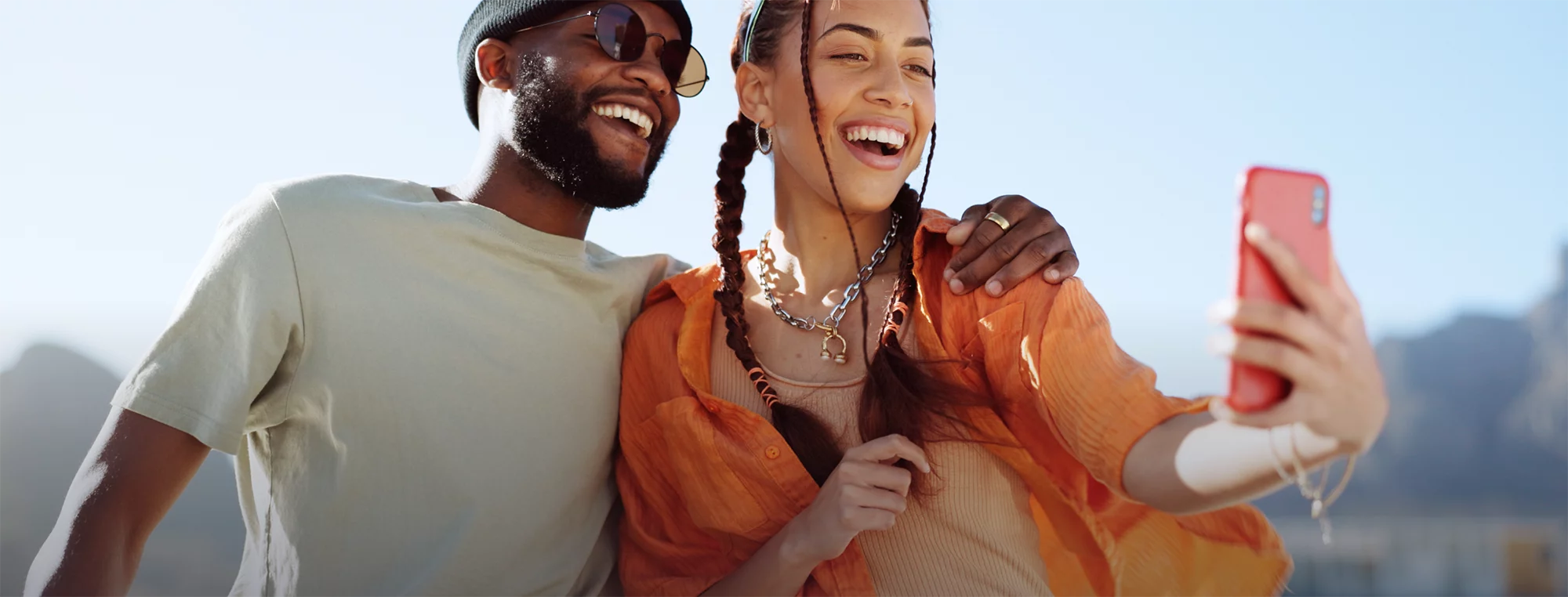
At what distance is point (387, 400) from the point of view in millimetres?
2725

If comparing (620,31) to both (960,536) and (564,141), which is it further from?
(960,536)

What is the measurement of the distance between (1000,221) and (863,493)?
747 mm

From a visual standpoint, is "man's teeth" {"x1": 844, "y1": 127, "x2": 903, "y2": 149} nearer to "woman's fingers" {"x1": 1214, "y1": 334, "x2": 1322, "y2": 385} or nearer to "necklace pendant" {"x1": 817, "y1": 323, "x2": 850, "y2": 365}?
"necklace pendant" {"x1": 817, "y1": 323, "x2": 850, "y2": 365}

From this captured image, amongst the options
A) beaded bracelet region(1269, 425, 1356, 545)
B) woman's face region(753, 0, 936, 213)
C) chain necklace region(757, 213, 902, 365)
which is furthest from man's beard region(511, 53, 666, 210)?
beaded bracelet region(1269, 425, 1356, 545)

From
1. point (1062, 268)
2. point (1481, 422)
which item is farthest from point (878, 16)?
point (1481, 422)

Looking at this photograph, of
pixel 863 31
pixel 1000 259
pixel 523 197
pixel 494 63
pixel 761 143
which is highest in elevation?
pixel 863 31

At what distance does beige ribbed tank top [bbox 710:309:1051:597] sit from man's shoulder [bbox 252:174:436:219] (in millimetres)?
1392

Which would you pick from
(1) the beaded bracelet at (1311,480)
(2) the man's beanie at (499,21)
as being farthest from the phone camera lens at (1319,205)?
(2) the man's beanie at (499,21)

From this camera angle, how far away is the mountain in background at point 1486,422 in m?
31.5

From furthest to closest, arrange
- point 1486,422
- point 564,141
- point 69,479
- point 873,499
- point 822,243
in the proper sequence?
1. point 1486,422
2. point 69,479
3. point 564,141
4. point 822,243
5. point 873,499

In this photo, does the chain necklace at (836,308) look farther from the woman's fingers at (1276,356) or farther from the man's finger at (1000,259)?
the woman's fingers at (1276,356)

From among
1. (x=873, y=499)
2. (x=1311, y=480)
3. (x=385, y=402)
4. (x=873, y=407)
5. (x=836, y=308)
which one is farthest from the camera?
(x=836, y=308)

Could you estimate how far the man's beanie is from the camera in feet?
11.3

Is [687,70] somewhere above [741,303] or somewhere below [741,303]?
above
